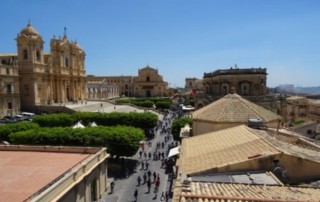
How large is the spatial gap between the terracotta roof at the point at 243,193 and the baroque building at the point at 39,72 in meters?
50.9

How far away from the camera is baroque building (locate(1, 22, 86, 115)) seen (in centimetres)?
5572

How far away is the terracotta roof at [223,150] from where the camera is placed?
10984 millimetres

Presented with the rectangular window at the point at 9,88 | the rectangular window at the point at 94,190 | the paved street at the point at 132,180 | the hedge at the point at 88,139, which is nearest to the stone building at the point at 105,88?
the rectangular window at the point at 9,88

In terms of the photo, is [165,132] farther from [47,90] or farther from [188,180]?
[188,180]

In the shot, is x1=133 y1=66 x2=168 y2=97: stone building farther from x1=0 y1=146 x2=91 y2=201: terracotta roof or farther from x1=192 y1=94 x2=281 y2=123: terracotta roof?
x1=192 y1=94 x2=281 y2=123: terracotta roof

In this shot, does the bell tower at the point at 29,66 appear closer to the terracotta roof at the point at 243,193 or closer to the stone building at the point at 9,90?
the stone building at the point at 9,90

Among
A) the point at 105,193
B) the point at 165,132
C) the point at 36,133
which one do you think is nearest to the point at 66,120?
the point at 36,133

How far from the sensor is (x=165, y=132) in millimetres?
50062

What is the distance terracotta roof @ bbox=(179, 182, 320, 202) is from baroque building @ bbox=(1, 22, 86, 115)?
167ft

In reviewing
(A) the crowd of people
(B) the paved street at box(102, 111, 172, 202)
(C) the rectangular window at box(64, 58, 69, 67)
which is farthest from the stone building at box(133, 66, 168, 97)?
(B) the paved street at box(102, 111, 172, 202)

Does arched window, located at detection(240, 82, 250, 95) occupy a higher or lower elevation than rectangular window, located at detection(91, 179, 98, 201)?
higher

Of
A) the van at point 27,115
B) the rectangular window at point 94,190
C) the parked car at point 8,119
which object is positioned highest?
the van at point 27,115

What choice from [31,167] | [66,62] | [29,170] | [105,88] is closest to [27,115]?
[66,62]

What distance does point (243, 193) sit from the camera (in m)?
8.24
